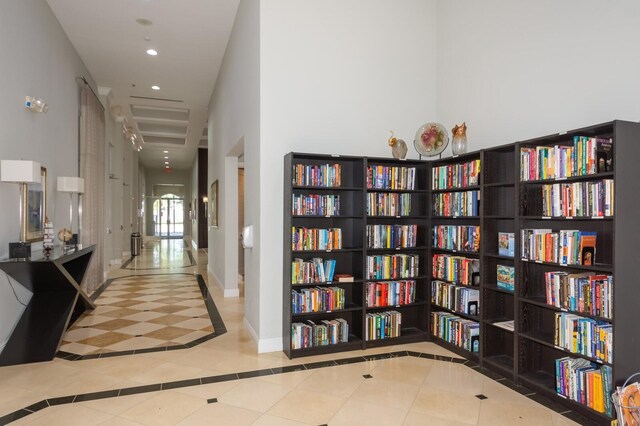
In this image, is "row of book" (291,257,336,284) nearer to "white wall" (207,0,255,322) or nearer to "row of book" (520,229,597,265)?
"white wall" (207,0,255,322)

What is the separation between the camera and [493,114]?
4.25 m

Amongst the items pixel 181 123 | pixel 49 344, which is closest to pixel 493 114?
pixel 49 344

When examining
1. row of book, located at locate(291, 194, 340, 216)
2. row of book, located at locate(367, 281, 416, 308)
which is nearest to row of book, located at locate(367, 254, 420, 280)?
row of book, located at locate(367, 281, 416, 308)

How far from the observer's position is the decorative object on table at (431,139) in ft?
14.9

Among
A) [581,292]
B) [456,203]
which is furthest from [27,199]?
[581,292]

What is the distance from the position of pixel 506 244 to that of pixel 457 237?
0.61 m

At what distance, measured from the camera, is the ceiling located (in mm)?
5547

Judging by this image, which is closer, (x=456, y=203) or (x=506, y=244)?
(x=506, y=244)

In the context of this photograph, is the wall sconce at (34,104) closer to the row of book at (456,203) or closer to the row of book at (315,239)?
the row of book at (315,239)

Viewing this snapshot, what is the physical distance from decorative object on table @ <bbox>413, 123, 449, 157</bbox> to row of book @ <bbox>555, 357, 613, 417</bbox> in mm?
2489

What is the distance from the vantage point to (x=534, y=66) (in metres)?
3.77

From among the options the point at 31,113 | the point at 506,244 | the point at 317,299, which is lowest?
the point at 317,299

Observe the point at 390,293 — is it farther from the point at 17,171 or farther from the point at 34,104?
the point at 34,104

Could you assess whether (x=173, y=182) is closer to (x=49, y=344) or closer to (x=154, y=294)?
(x=154, y=294)
